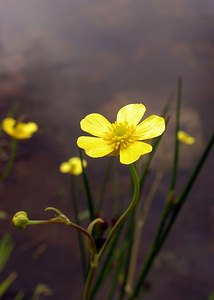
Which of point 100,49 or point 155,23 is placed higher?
point 155,23

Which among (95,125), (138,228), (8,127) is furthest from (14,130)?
(95,125)

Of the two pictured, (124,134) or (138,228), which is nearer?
(124,134)

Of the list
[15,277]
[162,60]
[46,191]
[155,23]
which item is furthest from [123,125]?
[155,23]

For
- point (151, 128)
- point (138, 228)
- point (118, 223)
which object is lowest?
point (138, 228)

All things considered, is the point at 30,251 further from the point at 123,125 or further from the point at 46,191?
the point at 123,125

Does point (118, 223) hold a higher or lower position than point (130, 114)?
lower

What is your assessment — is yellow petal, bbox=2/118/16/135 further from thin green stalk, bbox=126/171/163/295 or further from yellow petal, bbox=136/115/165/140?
yellow petal, bbox=136/115/165/140

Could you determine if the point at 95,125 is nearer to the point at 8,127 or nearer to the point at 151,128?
the point at 151,128
